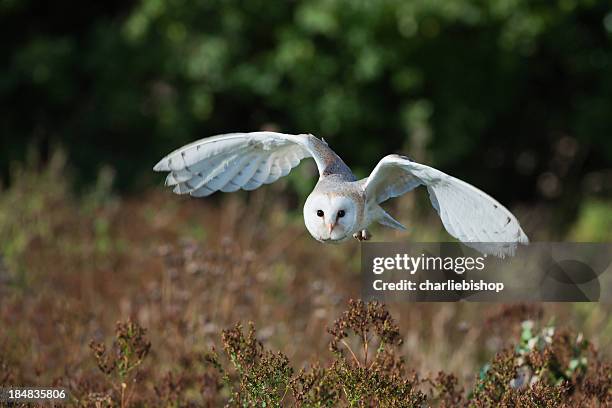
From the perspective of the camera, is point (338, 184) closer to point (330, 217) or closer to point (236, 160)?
point (330, 217)

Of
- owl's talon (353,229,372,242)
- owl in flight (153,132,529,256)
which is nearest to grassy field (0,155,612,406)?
owl's talon (353,229,372,242)

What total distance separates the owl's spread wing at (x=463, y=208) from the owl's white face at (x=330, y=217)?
7.6 inches

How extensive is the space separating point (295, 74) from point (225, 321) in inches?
191

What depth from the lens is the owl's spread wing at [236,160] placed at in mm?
2161

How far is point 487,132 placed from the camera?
33.0ft

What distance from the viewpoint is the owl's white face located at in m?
1.82

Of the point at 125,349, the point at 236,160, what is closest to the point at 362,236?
the point at 236,160

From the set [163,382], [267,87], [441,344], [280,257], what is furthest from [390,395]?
[267,87]

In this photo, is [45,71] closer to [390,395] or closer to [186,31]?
[186,31]

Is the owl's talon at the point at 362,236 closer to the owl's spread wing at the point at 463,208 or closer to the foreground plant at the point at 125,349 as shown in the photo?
the owl's spread wing at the point at 463,208

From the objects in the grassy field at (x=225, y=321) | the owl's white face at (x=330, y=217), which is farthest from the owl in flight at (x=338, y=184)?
the grassy field at (x=225, y=321)

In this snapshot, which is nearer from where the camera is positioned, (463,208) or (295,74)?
(463,208)

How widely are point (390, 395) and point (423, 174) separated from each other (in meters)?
0.66

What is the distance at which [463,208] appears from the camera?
187 centimetres
